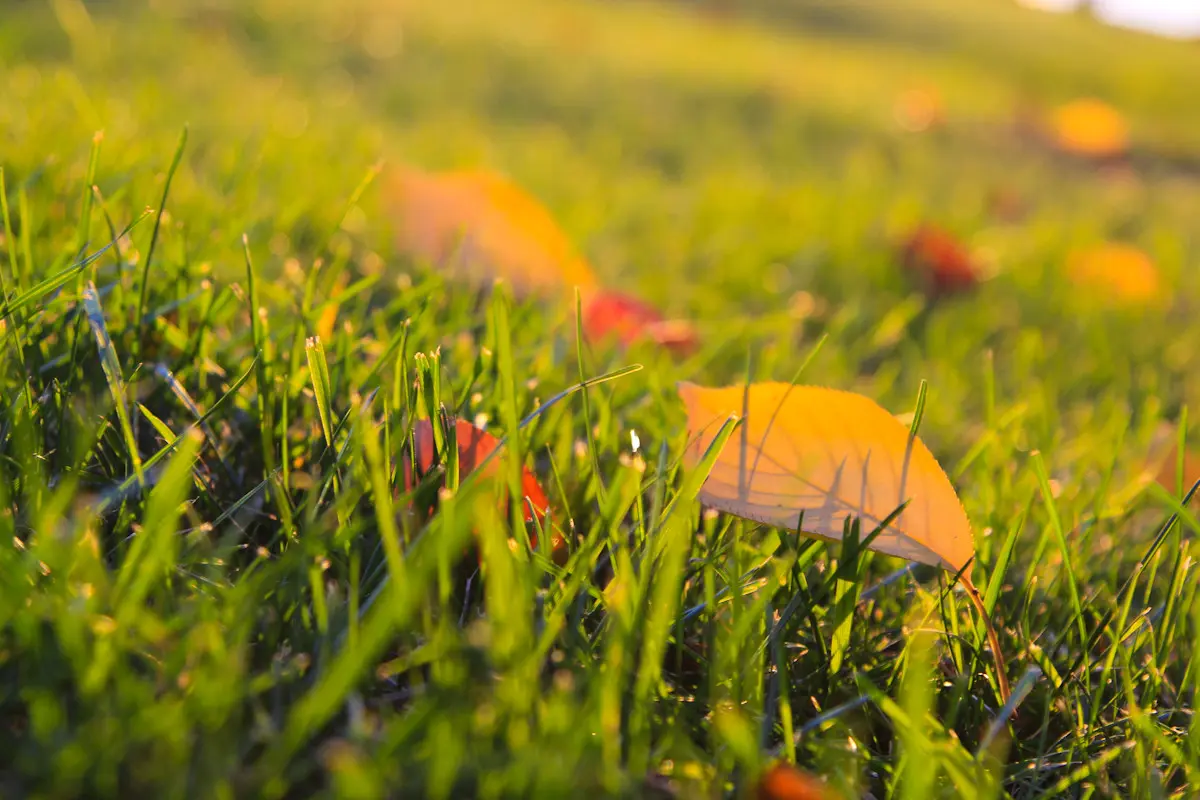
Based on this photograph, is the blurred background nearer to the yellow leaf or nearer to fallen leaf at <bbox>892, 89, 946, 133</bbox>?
fallen leaf at <bbox>892, 89, 946, 133</bbox>

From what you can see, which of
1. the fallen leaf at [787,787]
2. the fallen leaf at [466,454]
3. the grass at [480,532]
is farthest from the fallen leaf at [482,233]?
the fallen leaf at [787,787]

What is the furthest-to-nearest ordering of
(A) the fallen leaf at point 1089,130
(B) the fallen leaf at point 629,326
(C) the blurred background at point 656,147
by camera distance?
(A) the fallen leaf at point 1089,130
(C) the blurred background at point 656,147
(B) the fallen leaf at point 629,326

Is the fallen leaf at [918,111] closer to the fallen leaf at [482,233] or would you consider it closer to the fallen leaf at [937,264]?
the fallen leaf at [937,264]

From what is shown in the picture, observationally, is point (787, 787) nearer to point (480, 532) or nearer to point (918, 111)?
point (480, 532)

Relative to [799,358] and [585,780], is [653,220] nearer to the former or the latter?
[799,358]

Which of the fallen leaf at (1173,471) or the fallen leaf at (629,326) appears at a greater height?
the fallen leaf at (629,326)

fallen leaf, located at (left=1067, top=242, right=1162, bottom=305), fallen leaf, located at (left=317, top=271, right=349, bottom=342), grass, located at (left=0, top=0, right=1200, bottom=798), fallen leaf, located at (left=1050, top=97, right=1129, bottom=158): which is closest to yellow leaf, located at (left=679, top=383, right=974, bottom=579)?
grass, located at (left=0, top=0, right=1200, bottom=798)
